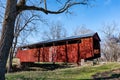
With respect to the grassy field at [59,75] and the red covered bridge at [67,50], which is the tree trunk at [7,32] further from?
the red covered bridge at [67,50]

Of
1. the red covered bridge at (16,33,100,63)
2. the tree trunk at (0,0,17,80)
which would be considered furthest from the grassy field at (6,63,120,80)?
the red covered bridge at (16,33,100,63)

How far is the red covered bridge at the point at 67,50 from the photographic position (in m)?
33.9

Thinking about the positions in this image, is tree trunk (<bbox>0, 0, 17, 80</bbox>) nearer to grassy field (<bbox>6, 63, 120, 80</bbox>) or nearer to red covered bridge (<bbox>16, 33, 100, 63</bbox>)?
grassy field (<bbox>6, 63, 120, 80</bbox>)

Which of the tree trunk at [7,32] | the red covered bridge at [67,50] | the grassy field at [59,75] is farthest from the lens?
the red covered bridge at [67,50]

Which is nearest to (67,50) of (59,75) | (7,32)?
(59,75)

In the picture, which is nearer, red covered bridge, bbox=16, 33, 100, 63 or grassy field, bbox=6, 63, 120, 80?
grassy field, bbox=6, 63, 120, 80

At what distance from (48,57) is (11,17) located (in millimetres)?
27282

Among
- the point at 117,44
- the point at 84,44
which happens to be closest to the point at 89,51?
the point at 84,44

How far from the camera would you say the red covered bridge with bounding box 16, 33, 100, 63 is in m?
33.9

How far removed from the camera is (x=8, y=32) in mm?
11883

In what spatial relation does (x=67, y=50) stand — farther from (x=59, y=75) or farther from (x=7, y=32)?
(x=7, y=32)

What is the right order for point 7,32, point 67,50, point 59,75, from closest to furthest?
1. point 7,32
2. point 59,75
3. point 67,50

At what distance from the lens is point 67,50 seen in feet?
119

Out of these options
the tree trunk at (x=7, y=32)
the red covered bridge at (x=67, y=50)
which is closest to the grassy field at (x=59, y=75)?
the tree trunk at (x=7, y=32)
